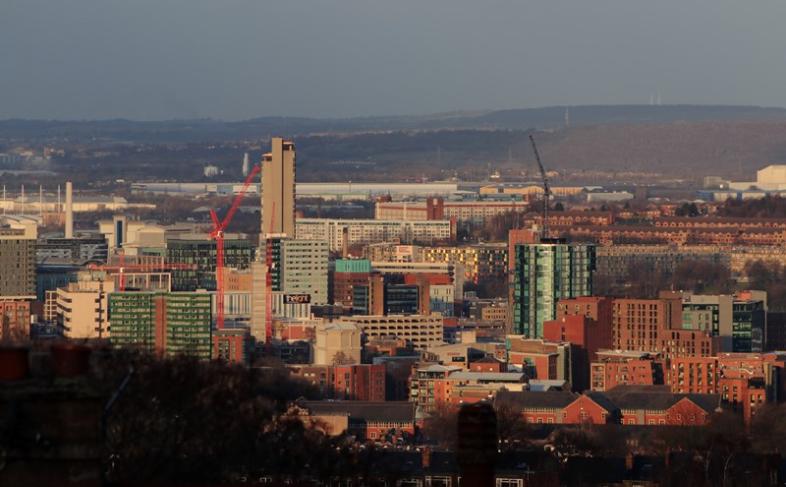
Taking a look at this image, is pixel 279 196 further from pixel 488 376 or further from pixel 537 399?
pixel 537 399

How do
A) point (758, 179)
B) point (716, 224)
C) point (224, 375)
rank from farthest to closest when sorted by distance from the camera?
point (758, 179), point (716, 224), point (224, 375)

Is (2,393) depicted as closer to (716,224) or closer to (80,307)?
(80,307)

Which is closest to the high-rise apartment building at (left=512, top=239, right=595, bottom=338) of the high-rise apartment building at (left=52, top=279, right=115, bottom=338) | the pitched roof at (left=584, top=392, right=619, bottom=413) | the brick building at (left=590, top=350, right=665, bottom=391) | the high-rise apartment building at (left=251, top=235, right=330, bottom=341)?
the high-rise apartment building at (left=251, top=235, right=330, bottom=341)

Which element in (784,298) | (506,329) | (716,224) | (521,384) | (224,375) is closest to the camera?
(224,375)

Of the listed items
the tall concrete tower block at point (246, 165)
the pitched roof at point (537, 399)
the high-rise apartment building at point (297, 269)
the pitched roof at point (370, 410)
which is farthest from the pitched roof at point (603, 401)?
the tall concrete tower block at point (246, 165)

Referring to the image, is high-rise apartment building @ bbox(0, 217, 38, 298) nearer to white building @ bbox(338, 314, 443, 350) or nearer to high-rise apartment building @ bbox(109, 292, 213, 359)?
white building @ bbox(338, 314, 443, 350)

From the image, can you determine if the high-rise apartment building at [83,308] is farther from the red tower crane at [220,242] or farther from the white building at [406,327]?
the white building at [406,327]

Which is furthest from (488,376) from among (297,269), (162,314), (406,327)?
(297,269)

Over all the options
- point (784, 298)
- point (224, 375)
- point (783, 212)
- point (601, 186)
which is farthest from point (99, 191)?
point (224, 375)
